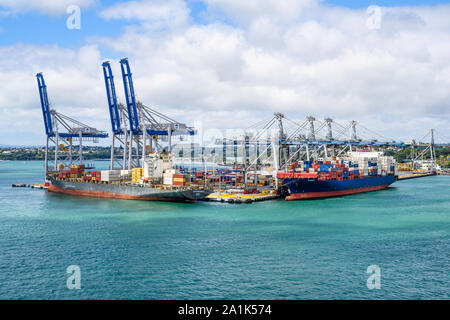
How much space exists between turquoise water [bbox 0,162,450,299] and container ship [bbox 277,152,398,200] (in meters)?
8.92

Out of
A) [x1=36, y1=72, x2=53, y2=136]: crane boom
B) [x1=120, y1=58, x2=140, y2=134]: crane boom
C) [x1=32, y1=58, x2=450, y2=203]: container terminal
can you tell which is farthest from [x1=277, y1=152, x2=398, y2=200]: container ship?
[x1=36, y1=72, x2=53, y2=136]: crane boom

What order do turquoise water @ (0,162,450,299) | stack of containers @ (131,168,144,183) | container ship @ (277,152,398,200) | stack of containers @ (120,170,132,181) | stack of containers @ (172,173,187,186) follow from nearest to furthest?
turquoise water @ (0,162,450,299), stack of containers @ (172,173,187,186), container ship @ (277,152,398,200), stack of containers @ (131,168,144,183), stack of containers @ (120,170,132,181)

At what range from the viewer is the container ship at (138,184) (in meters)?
49.5

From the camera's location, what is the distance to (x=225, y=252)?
25.5 meters

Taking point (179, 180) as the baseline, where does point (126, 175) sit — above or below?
above

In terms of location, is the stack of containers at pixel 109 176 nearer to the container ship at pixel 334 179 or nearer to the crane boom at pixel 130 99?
the crane boom at pixel 130 99

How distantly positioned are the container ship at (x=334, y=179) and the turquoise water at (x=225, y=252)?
892 cm

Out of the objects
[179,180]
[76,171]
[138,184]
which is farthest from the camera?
[76,171]

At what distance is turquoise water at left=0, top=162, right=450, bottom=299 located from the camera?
19.5 meters

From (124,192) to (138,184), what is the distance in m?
2.47

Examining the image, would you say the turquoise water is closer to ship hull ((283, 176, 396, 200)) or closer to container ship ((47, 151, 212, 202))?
container ship ((47, 151, 212, 202))

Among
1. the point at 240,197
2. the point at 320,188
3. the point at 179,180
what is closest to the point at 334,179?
the point at 320,188

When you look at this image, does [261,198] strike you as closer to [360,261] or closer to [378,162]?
[360,261]

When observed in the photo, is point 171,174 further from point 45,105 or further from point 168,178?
point 45,105
